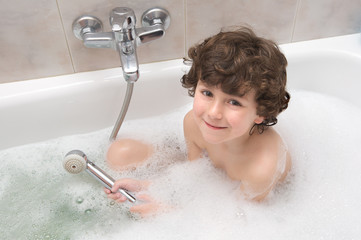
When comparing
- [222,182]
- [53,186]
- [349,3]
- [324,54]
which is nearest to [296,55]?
[324,54]

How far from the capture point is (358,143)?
1130 millimetres

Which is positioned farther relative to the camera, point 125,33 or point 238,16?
point 238,16

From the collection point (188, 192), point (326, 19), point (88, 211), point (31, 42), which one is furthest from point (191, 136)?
point (326, 19)

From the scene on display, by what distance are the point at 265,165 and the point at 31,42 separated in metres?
0.77

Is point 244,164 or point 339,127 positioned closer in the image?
point 244,164

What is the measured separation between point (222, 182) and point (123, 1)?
0.61 m

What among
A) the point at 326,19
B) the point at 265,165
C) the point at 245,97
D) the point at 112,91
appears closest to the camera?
the point at 245,97

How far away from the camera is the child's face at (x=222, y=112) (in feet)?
2.53

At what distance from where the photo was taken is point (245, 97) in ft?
2.52

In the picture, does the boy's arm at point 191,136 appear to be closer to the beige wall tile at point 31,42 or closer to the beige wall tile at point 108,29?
the beige wall tile at point 108,29

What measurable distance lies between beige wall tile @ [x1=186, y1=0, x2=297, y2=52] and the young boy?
27cm

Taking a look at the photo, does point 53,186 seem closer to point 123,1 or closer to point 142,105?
point 142,105

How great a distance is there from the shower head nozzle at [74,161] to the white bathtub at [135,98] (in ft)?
0.76

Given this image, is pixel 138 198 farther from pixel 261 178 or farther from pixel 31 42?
pixel 31 42
